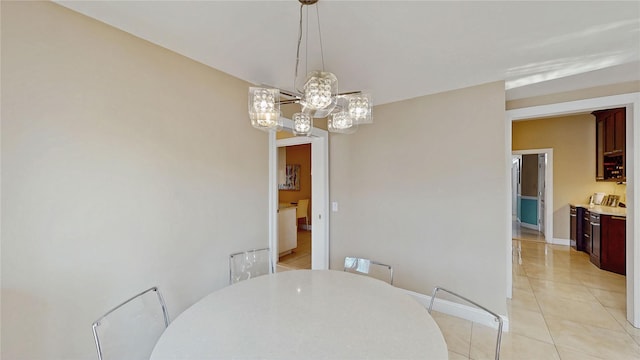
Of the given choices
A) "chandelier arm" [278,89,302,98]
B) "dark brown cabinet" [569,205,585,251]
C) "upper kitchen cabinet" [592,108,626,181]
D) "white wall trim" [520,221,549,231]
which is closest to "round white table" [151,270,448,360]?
"chandelier arm" [278,89,302,98]

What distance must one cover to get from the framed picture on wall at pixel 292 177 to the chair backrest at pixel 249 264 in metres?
4.87

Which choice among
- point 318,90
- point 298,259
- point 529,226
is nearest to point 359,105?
point 318,90

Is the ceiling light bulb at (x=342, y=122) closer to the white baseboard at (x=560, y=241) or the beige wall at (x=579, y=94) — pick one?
the beige wall at (x=579, y=94)

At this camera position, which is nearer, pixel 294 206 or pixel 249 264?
pixel 249 264

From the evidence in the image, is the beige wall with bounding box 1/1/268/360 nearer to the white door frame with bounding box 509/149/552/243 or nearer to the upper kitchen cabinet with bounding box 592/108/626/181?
the upper kitchen cabinet with bounding box 592/108/626/181

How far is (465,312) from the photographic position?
2.61 meters

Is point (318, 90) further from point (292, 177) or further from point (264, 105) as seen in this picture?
point (292, 177)

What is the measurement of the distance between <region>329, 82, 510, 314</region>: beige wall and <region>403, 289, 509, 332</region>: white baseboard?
0.10 meters

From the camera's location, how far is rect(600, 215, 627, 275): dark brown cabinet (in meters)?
3.56

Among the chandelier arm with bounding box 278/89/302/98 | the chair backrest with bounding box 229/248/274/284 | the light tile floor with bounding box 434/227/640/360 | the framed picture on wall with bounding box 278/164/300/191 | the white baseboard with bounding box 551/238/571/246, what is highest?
the chandelier arm with bounding box 278/89/302/98

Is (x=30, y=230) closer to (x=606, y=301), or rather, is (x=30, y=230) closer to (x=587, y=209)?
(x=606, y=301)

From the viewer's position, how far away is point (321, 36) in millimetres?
1701

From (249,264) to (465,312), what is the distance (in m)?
2.25

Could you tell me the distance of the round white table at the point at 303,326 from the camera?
95cm
